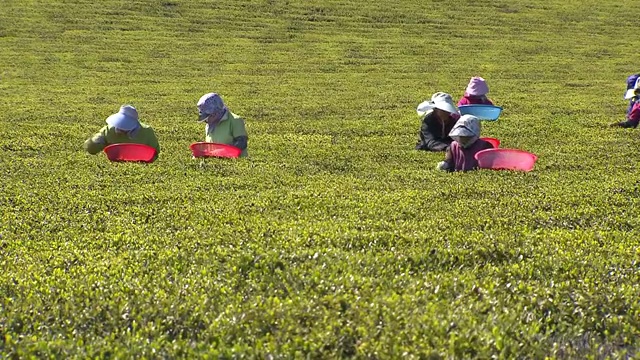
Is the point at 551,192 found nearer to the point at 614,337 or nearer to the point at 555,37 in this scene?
the point at 614,337

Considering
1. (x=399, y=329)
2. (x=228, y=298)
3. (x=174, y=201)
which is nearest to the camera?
(x=399, y=329)

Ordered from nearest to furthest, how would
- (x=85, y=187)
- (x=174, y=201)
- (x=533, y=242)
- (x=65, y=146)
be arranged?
(x=533, y=242) < (x=174, y=201) < (x=85, y=187) < (x=65, y=146)

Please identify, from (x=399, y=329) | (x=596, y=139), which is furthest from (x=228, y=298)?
(x=596, y=139)

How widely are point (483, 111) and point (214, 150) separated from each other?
7498mm

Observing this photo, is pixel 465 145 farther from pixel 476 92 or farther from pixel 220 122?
pixel 476 92

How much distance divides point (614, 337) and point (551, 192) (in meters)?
3.89

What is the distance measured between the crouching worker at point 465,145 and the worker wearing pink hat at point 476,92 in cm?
595

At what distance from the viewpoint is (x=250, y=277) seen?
591 cm

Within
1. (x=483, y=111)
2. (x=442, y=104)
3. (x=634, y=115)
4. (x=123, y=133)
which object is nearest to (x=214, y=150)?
(x=123, y=133)

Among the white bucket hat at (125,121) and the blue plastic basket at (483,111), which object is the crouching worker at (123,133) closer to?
the white bucket hat at (125,121)

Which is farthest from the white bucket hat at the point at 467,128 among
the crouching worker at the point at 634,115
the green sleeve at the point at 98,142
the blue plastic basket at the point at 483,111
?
the crouching worker at the point at 634,115

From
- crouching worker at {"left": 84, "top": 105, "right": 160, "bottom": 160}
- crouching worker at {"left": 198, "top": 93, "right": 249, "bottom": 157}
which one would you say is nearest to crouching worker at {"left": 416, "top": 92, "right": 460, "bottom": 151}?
crouching worker at {"left": 198, "top": 93, "right": 249, "bottom": 157}

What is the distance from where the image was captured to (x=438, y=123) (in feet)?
45.2

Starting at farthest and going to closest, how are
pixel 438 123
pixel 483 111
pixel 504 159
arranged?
1. pixel 483 111
2. pixel 438 123
3. pixel 504 159
